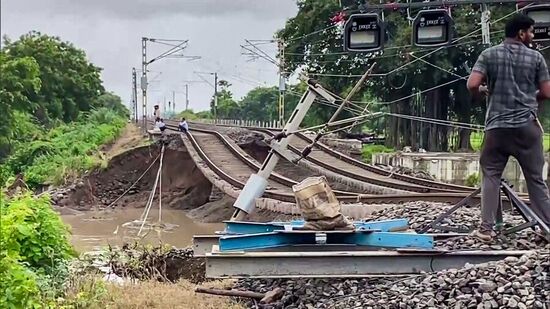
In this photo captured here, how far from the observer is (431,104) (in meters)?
37.8

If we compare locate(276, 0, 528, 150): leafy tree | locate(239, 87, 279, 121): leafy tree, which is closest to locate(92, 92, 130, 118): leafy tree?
locate(239, 87, 279, 121): leafy tree

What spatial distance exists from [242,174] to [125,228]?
390 centimetres

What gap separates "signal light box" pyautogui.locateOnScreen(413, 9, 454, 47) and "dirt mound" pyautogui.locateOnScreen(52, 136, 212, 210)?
16.7m

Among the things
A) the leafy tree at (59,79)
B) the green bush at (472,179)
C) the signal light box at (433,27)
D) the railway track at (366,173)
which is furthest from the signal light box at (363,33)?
the leafy tree at (59,79)

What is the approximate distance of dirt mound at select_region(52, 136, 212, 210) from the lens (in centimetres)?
2909

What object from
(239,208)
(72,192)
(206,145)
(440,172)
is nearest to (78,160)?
(72,192)

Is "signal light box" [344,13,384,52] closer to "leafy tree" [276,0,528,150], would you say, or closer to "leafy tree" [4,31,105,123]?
"leafy tree" [276,0,528,150]

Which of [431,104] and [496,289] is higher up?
[431,104]

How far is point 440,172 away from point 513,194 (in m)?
20.5

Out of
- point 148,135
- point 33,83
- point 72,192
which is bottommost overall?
point 72,192

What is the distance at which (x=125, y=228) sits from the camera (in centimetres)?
2270

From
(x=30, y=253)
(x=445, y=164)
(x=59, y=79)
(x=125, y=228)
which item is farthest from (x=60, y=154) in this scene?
(x=30, y=253)

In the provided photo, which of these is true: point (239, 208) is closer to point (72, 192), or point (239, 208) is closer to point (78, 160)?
point (72, 192)

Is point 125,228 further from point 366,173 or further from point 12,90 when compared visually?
point 12,90
